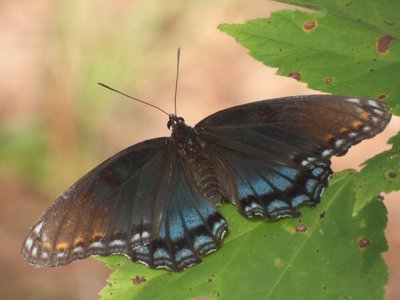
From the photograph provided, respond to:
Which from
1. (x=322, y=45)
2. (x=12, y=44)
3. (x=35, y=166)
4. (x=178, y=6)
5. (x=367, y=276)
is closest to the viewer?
(x=367, y=276)

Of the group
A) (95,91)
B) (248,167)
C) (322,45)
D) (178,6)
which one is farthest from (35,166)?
(322,45)

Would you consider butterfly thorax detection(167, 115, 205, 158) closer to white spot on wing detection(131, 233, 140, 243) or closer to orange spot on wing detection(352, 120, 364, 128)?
white spot on wing detection(131, 233, 140, 243)

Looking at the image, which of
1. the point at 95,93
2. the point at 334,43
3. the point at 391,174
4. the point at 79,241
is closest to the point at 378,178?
the point at 391,174

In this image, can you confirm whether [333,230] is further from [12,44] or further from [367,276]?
[12,44]

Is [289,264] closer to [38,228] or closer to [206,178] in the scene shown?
[206,178]

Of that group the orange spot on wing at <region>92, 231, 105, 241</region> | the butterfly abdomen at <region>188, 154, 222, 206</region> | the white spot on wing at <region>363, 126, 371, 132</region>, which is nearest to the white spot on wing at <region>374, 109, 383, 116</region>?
the white spot on wing at <region>363, 126, 371, 132</region>

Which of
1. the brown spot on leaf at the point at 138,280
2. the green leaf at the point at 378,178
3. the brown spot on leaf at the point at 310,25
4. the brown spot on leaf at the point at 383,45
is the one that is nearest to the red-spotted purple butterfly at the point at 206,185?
the brown spot on leaf at the point at 138,280

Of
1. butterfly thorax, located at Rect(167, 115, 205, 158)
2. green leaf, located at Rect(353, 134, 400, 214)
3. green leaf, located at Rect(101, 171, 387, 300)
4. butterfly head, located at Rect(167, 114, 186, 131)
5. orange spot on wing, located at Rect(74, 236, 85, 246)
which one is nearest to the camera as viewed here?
green leaf, located at Rect(353, 134, 400, 214)

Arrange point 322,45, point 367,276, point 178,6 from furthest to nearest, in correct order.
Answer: point 178,6 < point 322,45 < point 367,276

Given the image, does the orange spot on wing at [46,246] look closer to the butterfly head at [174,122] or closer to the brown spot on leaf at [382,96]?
the butterfly head at [174,122]
